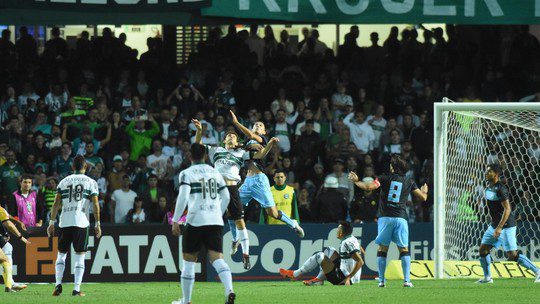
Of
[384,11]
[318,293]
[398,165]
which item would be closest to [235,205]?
[318,293]

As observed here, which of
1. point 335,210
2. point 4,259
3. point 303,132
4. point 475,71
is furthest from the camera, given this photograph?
point 475,71

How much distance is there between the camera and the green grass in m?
15.5

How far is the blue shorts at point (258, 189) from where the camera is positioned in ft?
63.2

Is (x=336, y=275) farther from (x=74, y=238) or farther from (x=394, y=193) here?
(x=74, y=238)

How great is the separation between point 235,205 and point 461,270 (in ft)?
16.0

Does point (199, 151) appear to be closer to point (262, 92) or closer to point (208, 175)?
point (208, 175)

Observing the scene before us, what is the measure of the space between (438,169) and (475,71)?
736 cm

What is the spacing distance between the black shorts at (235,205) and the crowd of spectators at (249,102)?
13.7 ft

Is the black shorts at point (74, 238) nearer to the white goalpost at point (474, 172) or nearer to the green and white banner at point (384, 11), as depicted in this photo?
the white goalpost at point (474, 172)

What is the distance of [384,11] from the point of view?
2398 cm

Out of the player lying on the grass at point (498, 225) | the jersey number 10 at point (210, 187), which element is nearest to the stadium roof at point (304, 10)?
the player lying on the grass at point (498, 225)

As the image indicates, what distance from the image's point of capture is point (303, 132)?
24.7 meters

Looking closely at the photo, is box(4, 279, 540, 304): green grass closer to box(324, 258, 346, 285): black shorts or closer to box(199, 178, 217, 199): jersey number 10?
box(324, 258, 346, 285): black shorts

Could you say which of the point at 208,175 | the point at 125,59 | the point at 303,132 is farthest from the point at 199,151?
the point at 125,59
